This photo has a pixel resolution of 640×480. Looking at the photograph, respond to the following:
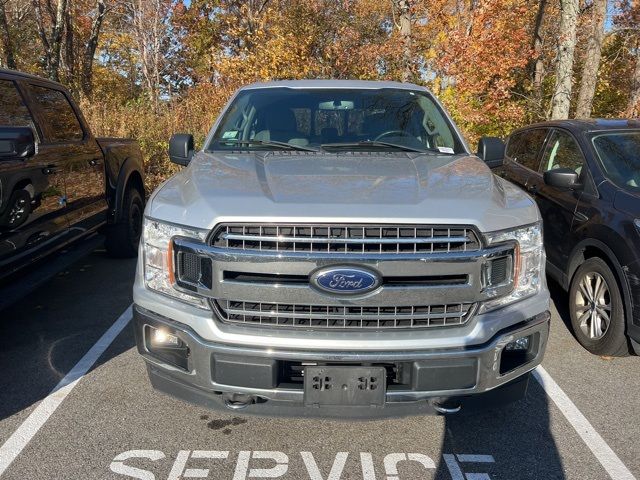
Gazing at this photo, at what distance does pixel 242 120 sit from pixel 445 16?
716 inches

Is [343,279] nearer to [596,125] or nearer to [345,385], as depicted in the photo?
[345,385]

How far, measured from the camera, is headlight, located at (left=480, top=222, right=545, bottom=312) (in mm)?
2523

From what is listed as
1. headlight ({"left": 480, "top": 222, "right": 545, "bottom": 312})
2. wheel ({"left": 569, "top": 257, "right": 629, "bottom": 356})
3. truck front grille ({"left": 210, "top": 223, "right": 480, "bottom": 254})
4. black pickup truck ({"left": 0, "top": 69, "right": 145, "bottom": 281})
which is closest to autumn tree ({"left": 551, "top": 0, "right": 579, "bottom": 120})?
wheel ({"left": 569, "top": 257, "right": 629, "bottom": 356})

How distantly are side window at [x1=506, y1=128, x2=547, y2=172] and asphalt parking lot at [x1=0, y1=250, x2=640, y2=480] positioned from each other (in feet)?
8.32

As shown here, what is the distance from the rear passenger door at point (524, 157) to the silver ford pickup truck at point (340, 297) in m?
3.24

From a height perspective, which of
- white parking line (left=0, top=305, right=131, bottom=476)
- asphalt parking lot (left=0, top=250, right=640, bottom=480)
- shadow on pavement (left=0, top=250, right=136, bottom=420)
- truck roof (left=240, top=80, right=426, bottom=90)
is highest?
truck roof (left=240, top=80, right=426, bottom=90)

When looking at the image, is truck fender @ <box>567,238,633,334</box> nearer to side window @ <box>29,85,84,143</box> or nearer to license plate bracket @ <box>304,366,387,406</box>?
license plate bracket @ <box>304,366,387,406</box>

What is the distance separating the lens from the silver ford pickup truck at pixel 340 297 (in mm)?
2377

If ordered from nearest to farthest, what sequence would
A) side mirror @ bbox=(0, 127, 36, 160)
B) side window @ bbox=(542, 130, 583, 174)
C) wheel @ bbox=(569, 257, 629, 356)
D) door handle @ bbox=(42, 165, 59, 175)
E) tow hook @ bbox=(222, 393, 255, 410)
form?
1. tow hook @ bbox=(222, 393, 255, 410)
2. side mirror @ bbox=(0, 127, 36, 160)
3. wheel @ bbox=(569, 257, 629, 356)
4. door handle @ bbox=(42, 165, 59, 175)
5. side window @ bbox=(542, 130, 583, 174)

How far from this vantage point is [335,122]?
3.94m

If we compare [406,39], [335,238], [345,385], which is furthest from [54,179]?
[406,39]

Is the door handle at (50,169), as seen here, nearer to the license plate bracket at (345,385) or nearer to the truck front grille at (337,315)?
the truck front grille at (337,315)

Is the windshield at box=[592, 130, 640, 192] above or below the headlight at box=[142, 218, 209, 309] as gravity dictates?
above

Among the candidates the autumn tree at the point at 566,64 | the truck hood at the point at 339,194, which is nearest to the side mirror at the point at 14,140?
the truck hood at the point at 339,194
